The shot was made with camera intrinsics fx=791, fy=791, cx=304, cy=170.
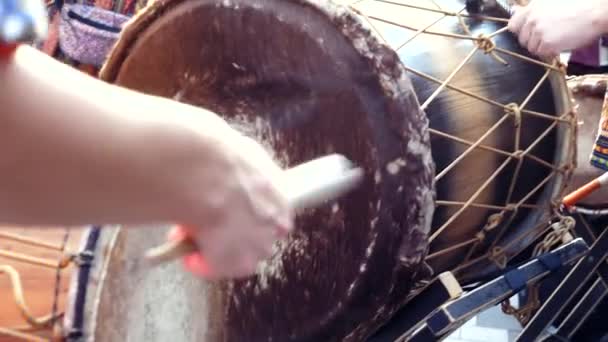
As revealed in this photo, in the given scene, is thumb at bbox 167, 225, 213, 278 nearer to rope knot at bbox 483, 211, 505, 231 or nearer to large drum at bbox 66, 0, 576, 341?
large drum at bbox 66, 0, 576, 341

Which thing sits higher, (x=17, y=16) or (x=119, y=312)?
(x=17, y=16)

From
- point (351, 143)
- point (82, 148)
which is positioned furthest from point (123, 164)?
point (351, 143)

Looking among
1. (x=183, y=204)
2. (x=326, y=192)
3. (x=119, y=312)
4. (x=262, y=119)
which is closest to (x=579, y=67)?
(x=262, y=119)

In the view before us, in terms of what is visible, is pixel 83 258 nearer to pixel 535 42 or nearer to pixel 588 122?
pixel 535 42

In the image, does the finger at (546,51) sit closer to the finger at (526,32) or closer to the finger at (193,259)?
the finger at (526,32)

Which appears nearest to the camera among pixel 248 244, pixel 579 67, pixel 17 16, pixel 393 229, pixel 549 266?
pixel 17 16

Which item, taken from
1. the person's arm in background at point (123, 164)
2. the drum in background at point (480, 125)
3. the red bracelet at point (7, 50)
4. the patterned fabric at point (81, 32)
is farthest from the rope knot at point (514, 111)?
the patterned fabric at point (81, 32)

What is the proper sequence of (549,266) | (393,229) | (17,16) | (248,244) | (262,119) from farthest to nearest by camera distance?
(549,266), (262,119), (393,229), (248,244), (17,16)

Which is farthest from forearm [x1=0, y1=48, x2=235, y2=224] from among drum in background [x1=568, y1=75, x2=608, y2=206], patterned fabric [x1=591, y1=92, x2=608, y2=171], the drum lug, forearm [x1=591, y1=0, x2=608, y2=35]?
drum in background [x1=568, y1=75, x2=608, y2=206]

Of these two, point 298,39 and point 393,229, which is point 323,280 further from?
point 298,39
